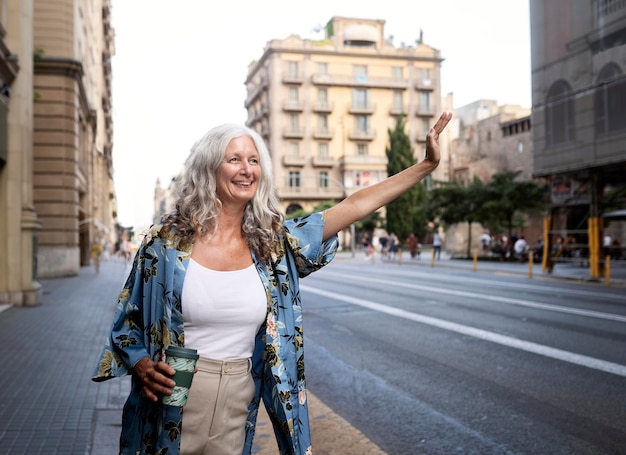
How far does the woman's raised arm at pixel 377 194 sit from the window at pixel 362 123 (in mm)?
69088

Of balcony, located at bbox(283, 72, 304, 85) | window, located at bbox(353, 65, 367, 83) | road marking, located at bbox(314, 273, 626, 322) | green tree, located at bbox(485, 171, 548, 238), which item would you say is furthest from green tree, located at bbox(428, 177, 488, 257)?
window, located at bbox(353, 65, 367, 83)

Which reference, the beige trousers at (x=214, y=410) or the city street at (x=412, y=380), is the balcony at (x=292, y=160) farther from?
the beige trousers at (x=214, y=410)

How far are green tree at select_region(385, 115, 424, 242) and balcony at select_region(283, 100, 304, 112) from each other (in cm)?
1336

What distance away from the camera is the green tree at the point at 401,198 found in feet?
189

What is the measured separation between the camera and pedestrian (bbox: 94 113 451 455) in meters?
2.30

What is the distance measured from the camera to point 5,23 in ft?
45.3

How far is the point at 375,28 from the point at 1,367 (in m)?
70.7

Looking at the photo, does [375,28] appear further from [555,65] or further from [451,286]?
[451,286]

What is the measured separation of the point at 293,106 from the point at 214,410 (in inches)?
2669

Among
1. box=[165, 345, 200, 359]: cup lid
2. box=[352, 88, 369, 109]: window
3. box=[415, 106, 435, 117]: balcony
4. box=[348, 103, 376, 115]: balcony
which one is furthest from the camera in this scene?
box=[415, 106, 435, 117]: balcony

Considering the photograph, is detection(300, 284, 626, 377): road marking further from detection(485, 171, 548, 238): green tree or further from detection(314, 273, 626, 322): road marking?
detection(485, 171, 548, 238): green tree

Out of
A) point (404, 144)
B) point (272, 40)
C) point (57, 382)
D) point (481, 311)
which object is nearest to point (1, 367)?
point (57, 382)

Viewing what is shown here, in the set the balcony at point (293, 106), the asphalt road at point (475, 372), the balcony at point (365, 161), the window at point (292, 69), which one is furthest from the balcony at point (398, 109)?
the asphalt road at point (475, 372)

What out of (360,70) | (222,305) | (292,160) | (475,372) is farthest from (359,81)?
(222,305)
